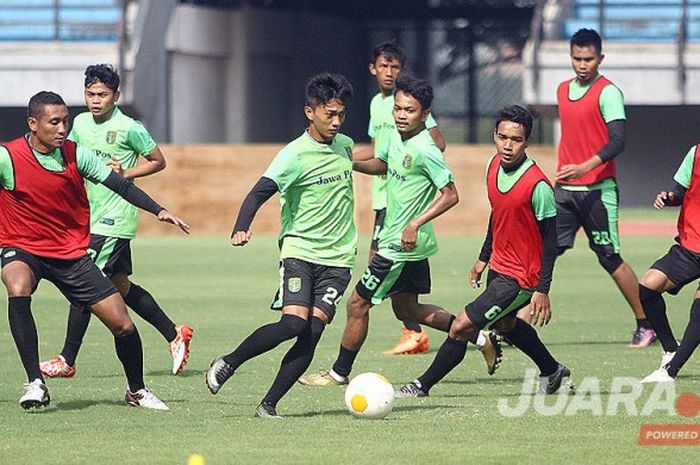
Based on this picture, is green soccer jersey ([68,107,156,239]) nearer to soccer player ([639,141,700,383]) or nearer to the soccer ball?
the soccer ball

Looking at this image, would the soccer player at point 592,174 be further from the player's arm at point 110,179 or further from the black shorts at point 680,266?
the player's arm at point 110,179

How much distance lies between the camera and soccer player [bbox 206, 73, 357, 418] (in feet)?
27.4

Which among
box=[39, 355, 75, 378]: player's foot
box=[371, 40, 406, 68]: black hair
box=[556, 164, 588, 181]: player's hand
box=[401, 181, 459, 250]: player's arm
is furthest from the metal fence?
box=[401, 181, 459, 250]: player's arm

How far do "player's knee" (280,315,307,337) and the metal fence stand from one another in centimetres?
2395

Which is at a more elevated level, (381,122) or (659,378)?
(381,122)

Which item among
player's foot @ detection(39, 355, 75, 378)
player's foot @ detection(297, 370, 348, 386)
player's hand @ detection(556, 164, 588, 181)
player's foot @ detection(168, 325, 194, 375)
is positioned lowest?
player's foot @ detection(39, 355, 75, 378)

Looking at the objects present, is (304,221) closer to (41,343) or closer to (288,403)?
(288,403)

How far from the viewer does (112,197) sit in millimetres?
10484

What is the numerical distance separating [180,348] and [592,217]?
3.65 metres

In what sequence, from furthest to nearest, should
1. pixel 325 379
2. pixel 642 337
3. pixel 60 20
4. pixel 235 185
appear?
pixel 60 20 → pixel 235 185 → pixel 642 337 → pixel 325 379

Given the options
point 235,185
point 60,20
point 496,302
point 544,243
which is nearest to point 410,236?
point 496,302

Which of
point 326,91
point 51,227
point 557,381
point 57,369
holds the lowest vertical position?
point 57,369

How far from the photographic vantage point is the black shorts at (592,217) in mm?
11695

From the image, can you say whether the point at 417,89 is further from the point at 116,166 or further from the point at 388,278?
the point at 116,166
